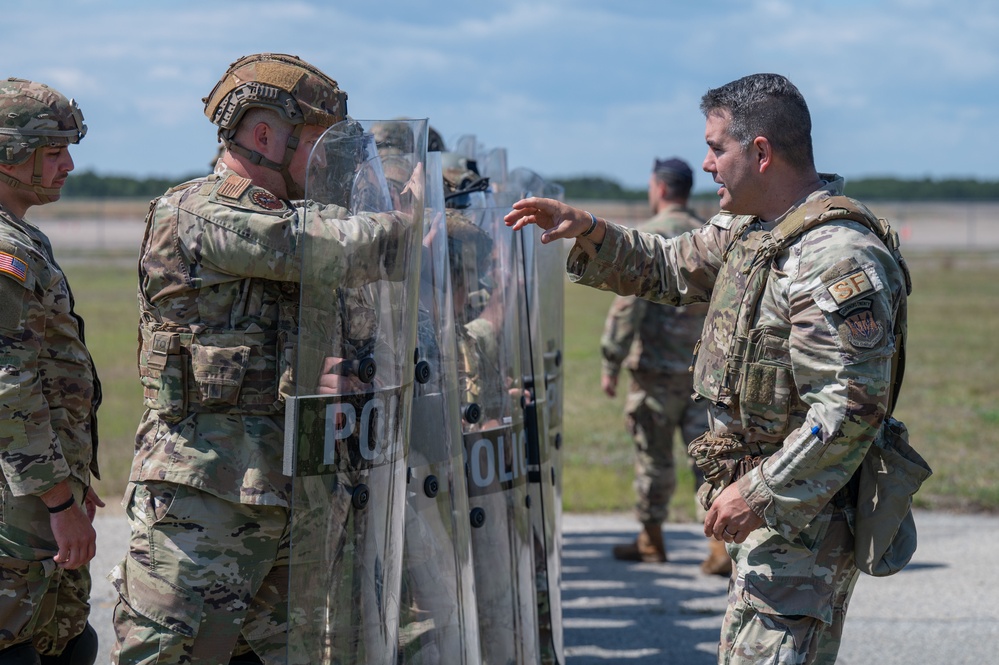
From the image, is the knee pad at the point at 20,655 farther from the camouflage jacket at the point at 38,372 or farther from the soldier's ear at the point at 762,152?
the soldier's ear at the point at 762,152

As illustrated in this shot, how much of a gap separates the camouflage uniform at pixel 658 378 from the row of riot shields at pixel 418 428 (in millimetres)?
2403

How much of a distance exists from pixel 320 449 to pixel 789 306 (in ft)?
4.71

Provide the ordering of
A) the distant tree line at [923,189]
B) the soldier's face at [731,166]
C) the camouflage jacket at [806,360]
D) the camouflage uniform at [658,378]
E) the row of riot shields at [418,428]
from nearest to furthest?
the camouflage jacket at [806,360], the row of riot shields at [418,428], the soldier's face at [731,166], the camouflage uniform at [658,378], the distant tree line at [923,189]

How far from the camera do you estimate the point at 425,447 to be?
145 inches

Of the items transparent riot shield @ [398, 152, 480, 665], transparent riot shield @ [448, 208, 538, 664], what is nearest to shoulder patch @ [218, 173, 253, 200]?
transparent riot shield @ [398, 152, 480, 665]

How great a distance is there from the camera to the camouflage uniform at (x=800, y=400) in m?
3.14

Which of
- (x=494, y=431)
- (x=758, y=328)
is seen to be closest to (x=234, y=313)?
(x=494, y=431)

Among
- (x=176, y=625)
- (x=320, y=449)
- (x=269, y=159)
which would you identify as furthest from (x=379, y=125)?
(x=176, y=625)

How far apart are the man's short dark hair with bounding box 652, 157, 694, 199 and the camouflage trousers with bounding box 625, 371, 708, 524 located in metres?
1.20

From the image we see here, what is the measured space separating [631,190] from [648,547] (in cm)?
6447

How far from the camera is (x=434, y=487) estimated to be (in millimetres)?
3688

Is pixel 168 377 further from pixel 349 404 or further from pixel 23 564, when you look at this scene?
pixel 23 564

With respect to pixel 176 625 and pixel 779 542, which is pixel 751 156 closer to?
pixel 779 542

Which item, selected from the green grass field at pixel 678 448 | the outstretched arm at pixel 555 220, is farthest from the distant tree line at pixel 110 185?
the outstretched arm at pixel 555 220
